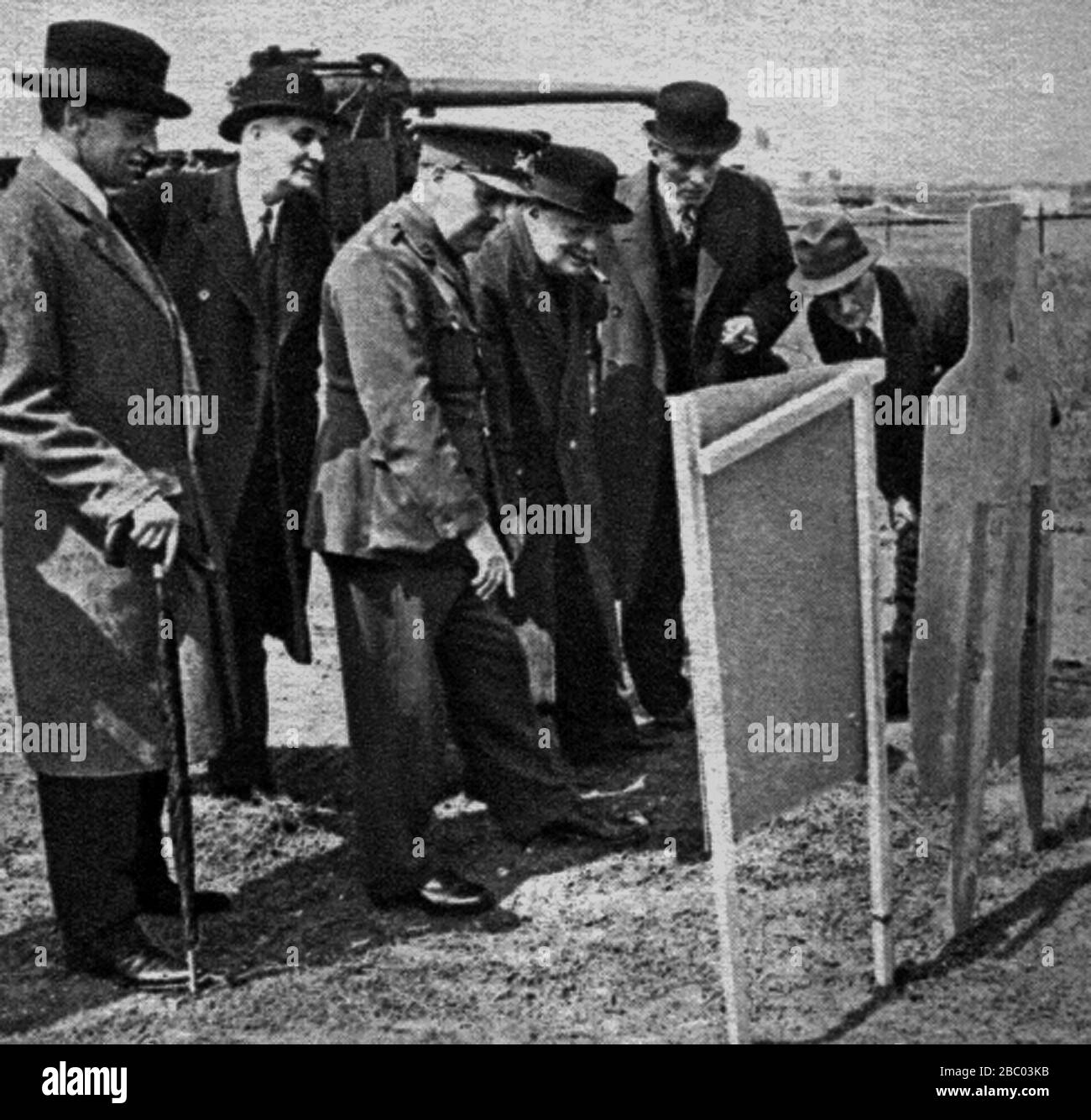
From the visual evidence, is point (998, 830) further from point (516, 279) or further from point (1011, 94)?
point (1011, 94)

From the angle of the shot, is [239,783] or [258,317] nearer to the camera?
[258,317]

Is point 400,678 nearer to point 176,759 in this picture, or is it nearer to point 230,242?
point 176,759

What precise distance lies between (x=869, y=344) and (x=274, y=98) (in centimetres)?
217

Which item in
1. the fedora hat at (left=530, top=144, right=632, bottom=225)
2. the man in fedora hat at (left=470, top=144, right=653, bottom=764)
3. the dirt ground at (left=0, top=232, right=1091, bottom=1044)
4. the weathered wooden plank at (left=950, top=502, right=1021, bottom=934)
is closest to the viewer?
the dirt ground at (left=0, top=232, right=1091, bottom=1044)

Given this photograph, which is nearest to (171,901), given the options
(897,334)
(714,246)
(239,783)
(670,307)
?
(239,783)

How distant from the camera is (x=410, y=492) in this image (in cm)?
563

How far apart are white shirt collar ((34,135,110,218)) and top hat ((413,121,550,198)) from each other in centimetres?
91

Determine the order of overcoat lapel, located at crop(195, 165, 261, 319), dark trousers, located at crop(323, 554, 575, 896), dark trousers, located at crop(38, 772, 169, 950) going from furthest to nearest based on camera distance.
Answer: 1. overcoat lapel, located at crop(195, 165, 261, 319)
2. dark trousers, located at crop(323, 554, 575, 896)
3. dark trousers, located at crop(38, 772, 169, 950)

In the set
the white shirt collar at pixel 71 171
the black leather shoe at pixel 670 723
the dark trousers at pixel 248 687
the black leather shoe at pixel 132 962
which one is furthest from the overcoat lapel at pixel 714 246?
the black leather shoe at pixel 132 962

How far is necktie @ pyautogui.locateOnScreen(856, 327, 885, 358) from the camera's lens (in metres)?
7.41

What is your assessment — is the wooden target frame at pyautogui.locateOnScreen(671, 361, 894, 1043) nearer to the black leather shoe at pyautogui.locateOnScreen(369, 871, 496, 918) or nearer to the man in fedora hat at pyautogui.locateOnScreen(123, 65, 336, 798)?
the black leather shoe at pyautogui.locateOnScreen(369, 871, 496, 918)

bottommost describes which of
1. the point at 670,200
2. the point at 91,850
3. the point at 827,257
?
the point at 91,850

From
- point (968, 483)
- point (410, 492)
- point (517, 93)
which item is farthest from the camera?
point (517, 93)

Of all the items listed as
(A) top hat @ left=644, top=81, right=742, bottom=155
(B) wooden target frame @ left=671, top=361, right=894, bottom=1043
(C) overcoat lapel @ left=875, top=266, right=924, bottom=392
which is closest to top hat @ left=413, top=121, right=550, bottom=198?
(B) wooden target frame @ left=671, top=361, right=894, bottom=1043
